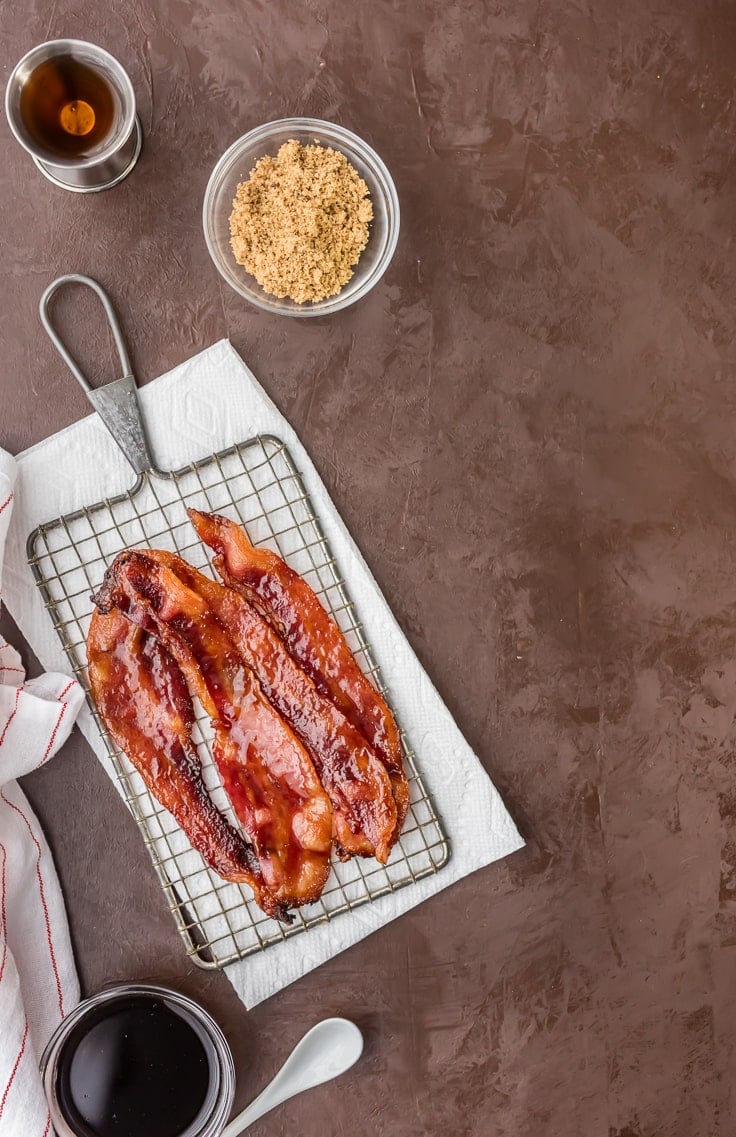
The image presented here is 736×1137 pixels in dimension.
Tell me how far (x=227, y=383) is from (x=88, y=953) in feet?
3.46

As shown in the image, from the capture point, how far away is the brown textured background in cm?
158

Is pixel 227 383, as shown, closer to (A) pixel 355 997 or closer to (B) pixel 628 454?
(B) pixel 628 454

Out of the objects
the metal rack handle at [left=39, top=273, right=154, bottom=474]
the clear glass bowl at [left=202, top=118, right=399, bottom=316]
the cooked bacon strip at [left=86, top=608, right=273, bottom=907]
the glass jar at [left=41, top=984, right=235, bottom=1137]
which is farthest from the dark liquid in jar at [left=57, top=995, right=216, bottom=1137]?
the clear glass bowl at [left=202, top=118, right=399, bottom=316]

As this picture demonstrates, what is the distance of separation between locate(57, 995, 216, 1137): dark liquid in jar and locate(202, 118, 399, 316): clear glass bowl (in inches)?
48.6

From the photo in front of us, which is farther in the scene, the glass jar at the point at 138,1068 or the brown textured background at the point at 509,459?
the brown textured background at the point at 509,459

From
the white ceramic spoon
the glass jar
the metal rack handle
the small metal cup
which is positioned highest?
the small metal cup

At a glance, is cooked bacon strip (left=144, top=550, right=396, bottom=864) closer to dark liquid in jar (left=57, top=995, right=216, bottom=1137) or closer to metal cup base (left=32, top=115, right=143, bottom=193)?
dark liquid in jar (left=57, top=995, right=216, bottom=1137)

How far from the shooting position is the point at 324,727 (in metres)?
1.50

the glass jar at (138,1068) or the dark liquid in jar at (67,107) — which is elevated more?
the dark liquid in jar at (67,107)

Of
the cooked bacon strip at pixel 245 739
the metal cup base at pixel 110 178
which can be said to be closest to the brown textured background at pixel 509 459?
the metal cup base at pixel 110 178

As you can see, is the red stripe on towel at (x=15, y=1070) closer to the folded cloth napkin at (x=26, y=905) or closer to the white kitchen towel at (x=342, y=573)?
the folded cloth napkin at (x=26, y=905)

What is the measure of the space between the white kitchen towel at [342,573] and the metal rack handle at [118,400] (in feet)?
0.09

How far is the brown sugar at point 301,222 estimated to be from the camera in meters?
1.48

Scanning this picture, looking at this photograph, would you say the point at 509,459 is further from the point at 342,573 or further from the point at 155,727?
the point at 155,727
